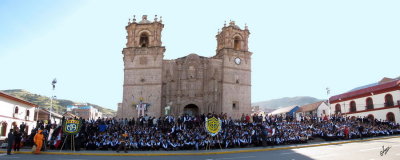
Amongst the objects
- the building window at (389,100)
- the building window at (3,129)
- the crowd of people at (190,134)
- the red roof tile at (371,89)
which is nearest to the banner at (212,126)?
the crowd of people at (190,134)

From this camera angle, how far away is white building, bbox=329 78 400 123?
39.4 metres

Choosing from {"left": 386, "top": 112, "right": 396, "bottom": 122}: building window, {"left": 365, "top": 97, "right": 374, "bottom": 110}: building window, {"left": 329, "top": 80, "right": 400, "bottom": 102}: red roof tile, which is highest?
{"left": 329, "top": 80, "right": 400, "bottom": 102}: red roof tile

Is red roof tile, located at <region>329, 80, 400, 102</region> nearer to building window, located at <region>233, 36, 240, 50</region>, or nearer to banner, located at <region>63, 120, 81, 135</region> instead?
building window, located at <region>233, 36, 240, 50</region>

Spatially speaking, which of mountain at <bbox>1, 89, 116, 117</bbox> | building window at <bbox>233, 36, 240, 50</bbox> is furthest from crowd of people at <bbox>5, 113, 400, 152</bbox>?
mountain at <bbox>1, 89, 116, 117</bbox>

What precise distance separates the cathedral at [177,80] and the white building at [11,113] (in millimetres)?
14378

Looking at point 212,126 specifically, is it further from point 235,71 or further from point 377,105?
point 377,105

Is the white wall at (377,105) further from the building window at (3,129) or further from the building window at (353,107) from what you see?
the building window at (3,129)

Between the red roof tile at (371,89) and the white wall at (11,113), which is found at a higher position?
the red roof tile at (371,89)

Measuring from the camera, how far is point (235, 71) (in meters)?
38.4

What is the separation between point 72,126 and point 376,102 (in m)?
41.3

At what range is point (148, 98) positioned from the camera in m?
36.0

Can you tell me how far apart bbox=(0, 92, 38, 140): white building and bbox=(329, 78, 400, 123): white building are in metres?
47.5

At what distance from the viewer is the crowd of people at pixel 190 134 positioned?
21.0 meters

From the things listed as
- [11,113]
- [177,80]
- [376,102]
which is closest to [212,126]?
[177,80]
